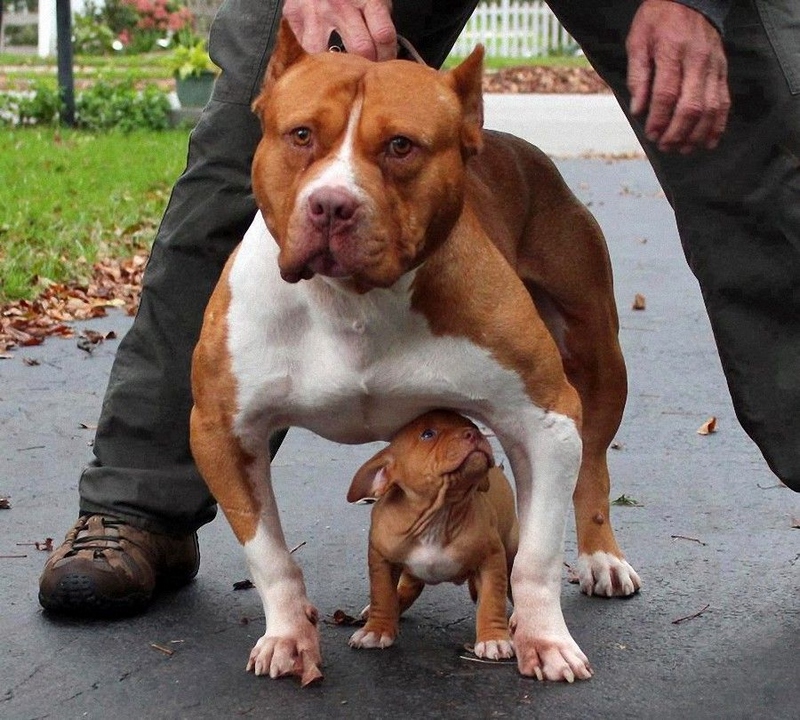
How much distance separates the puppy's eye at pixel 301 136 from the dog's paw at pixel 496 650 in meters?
1.24

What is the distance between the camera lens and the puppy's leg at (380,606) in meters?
3.61

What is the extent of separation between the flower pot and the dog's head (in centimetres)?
1350

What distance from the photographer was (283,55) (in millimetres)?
3238

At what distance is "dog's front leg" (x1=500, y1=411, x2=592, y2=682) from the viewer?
341 centimetres

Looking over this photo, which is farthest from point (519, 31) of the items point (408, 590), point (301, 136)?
point (301, 136)

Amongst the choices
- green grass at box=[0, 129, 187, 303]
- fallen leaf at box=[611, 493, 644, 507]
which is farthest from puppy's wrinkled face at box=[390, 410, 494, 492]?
green grass at box=[0, 129, 187, 303]

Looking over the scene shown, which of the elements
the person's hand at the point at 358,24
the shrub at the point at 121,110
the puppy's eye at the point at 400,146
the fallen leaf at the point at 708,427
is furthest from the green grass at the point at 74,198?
the puppy's eye at the point at 400,146

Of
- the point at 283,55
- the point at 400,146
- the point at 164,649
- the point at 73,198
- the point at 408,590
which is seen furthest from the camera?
the point at 73,198

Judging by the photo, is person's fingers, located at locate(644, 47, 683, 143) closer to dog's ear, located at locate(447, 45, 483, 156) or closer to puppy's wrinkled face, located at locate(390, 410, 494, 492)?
dog's ear, located at locate(447, 45, 483, 156)

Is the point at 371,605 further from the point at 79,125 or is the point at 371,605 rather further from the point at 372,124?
the point at 79,125

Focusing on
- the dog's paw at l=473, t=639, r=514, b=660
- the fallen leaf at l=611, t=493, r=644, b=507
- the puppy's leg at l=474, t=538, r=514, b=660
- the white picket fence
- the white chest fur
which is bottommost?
the white picket fence

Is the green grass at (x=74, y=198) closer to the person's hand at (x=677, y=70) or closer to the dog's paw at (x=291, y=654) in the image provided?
the dog's paw at (x=291, y=654)

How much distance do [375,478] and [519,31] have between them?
32912 mm

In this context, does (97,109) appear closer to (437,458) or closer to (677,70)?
(437,458)
